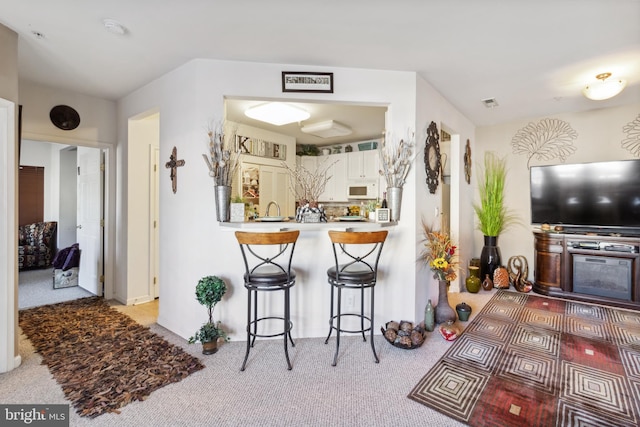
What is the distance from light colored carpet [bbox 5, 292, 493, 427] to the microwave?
127 inches

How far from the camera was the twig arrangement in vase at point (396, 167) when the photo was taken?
9.16 feet

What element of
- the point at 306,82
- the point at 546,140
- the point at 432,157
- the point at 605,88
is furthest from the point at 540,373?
the point at 546,140

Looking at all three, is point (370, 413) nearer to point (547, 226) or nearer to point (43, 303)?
point (547, 226)

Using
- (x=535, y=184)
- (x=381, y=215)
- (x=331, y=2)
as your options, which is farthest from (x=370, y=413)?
(x=535, y=184)

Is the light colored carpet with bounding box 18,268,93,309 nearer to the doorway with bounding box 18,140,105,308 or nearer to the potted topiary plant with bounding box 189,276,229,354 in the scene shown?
the doorway with bounding box 18,140,105,308

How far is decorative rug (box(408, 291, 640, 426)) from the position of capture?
1752 mm

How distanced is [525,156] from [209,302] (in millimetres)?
4799

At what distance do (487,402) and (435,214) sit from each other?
1.90 m

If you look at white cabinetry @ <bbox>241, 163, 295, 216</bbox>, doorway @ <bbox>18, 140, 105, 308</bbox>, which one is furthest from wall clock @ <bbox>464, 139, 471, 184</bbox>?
doorway @ <bbox>18, 140, 105, 308</bbox>

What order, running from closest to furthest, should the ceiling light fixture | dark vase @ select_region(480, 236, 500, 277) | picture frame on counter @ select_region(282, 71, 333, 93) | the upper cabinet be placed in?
1. the ceiling light fixture
2. picture frame on counter @ select_region(282, 71, 333, 93)
3. dark vase @ select_region(480, 236, 500, 277)
4. the upper cabinet

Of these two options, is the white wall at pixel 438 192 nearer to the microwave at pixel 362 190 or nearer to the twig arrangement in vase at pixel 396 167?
the twig arrangement in vase at pixel 396 167

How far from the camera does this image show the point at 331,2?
6.10 feet

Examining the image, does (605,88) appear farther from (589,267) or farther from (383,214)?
(383,214)

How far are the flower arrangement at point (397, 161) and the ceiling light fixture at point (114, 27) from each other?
2.32 m
